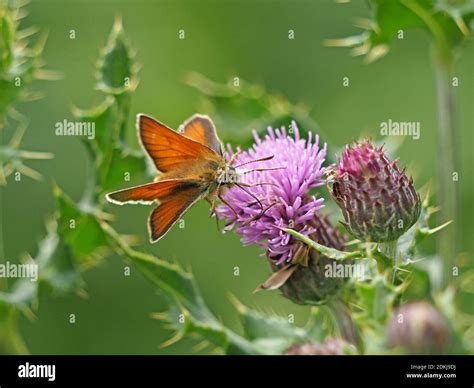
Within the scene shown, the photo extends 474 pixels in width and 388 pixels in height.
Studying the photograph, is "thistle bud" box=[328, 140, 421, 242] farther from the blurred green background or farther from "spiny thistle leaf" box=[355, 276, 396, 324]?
the blurred green background

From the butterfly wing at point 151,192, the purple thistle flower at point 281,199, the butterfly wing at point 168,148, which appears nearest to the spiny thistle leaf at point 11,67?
the butterfly wing at point 168,148

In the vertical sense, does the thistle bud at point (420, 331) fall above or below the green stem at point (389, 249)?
below

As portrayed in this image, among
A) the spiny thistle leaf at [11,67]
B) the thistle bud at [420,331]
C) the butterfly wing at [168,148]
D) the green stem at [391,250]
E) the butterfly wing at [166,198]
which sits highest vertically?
the spiny thistle leaf at [11,67]

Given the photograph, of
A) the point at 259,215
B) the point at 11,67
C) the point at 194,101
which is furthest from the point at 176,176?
the point at 194,101

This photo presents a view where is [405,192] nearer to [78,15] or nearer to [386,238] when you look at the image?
[386,238]

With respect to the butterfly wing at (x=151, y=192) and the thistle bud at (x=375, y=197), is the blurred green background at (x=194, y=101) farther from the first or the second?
the thistle bud at (x=375, y=197)
